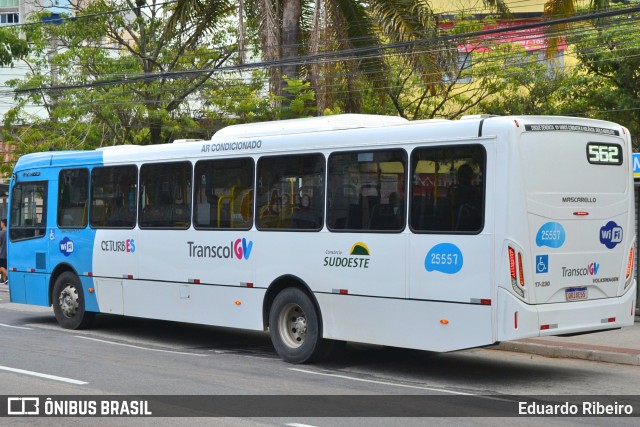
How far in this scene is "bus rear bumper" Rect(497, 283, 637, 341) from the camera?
34.6ft

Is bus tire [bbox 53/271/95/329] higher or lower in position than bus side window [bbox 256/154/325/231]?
lower

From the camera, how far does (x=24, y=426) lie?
8.62m

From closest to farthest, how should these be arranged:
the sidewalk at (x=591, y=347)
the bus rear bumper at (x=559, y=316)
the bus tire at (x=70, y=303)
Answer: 1. the bus rear bumper at (x=559, y=316)
2. the sidewalk at (x=591, y=347)
3. the bus tire at (x=70, y=303)

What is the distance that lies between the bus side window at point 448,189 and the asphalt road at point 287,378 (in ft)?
6.13

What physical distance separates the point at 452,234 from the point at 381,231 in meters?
1.08

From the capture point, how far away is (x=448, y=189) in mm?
11211

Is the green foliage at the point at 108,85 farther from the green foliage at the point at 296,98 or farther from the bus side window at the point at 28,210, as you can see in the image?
the bus side window at the point at 28,210

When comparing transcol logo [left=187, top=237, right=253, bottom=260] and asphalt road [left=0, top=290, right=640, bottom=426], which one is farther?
transcol logo [left=187, top=237, right=253, bottom=260]

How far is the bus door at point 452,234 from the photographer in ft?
35.4

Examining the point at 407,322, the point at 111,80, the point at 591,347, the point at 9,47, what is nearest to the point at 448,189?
the point at 407,322

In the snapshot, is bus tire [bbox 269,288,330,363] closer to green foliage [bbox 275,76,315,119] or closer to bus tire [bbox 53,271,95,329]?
bus tire [bbox 53,271,95,329]

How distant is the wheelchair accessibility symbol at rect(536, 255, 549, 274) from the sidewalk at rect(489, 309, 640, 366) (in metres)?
2.83

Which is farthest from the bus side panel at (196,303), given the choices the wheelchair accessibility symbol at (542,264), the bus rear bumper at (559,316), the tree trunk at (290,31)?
the tree trunk at (290,31)

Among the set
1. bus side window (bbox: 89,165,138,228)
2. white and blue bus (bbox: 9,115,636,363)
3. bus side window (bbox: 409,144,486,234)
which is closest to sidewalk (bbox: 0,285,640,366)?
white and blue bus (bbox: 9,115,636,363)
